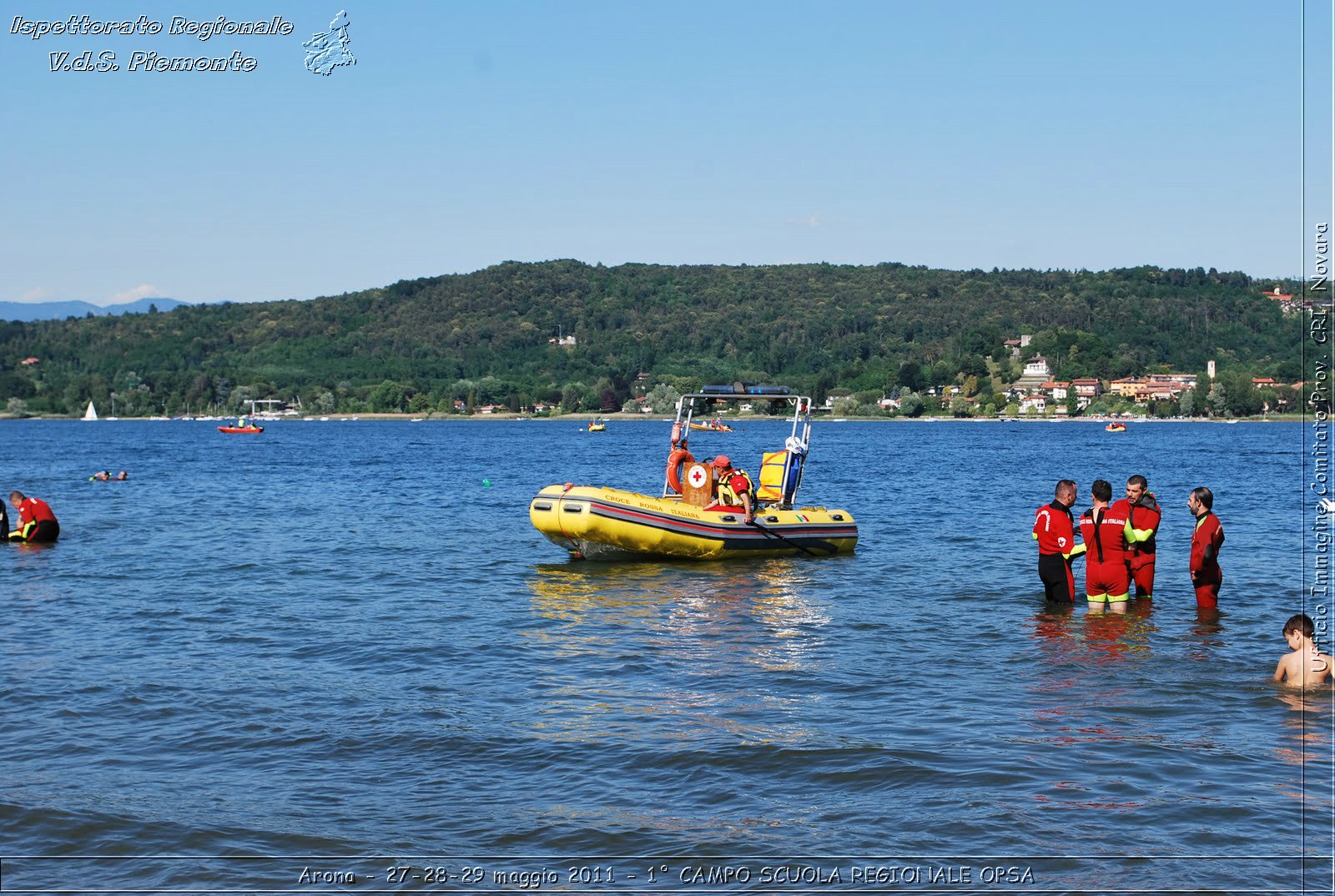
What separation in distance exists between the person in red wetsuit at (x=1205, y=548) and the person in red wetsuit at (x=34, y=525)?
19.7m

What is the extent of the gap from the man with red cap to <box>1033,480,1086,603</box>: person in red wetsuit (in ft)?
18.8

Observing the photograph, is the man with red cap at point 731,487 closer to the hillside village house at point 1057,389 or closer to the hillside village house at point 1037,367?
the hillside village house at point 1057,389

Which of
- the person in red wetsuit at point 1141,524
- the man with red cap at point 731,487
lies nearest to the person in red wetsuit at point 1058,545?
the person in red wetsuit at point 1141,524

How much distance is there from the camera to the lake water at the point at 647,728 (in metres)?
7.21

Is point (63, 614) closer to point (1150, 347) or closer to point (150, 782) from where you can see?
point (150, 782)

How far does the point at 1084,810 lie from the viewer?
7820 mm

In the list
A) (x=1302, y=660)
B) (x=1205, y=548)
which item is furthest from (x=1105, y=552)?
(x=1302, y=660)

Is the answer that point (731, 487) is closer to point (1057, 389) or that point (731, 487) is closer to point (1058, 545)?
point (1058, 545)

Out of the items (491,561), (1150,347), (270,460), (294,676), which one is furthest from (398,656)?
(1150,347)

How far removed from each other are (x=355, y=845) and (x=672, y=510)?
11.9 m

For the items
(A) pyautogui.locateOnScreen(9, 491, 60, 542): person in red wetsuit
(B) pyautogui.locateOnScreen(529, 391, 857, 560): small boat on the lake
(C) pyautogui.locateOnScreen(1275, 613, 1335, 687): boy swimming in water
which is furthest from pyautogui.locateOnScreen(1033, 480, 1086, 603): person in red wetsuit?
(A) pyautogui.locateOnScreen(9, 491, 60, 542): person in red wetsuit

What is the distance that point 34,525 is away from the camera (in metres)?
23.1

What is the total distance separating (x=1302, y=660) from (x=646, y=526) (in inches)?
398

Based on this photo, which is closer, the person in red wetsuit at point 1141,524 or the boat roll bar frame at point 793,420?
the person in red wetsuit at point 1141,524
